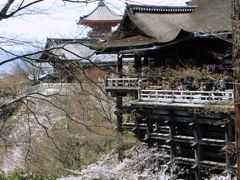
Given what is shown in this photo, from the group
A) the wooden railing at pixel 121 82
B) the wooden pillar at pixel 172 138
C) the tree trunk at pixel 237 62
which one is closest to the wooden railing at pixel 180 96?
the wooden pillar at pixel 172 138

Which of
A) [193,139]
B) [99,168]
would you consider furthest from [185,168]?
[99,168]

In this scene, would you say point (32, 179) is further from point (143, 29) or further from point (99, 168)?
point (143, 29)

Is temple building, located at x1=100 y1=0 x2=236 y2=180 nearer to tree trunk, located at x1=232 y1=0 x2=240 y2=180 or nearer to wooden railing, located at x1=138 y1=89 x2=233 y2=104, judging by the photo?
wooden railing, located at x1=138 y1=89 x2=233 y2=104

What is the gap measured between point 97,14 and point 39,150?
88.0 feet

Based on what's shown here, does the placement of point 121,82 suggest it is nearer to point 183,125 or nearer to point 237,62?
point 183,125

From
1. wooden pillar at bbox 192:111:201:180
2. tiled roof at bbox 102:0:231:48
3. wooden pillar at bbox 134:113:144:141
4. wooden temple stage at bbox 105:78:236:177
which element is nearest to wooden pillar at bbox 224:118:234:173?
wooden temple stage at bbox 105:78:236:177

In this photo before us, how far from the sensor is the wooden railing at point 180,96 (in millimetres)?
13938

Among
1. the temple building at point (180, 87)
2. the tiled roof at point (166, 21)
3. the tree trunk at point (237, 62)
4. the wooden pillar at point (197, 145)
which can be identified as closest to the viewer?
the tree trunk at point (237, 62)

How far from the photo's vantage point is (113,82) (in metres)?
19.6

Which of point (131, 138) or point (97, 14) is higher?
point (97, 14)

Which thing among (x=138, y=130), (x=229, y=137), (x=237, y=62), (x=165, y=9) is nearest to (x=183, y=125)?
(x=138, y=130)

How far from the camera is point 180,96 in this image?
15406mm

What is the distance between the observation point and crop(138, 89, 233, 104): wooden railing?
13938 millimetres

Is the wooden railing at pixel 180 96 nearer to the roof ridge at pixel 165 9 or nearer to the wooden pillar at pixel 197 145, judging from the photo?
the wooden pillar at pixel 197 145
